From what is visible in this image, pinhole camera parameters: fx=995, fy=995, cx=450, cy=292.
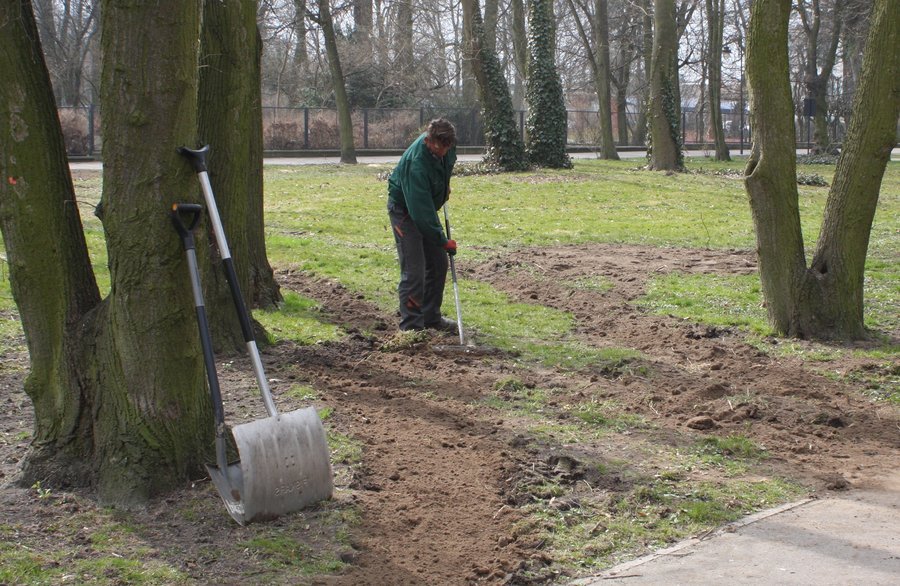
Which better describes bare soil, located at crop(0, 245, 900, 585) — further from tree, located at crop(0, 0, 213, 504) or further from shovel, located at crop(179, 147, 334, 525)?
tree, located at crop(0, 0, 213, 504)

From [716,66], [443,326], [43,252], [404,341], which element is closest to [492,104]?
[716,66]

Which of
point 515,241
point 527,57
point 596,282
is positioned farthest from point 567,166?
point 596,282

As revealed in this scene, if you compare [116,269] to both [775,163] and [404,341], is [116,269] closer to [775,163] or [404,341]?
[404,341]

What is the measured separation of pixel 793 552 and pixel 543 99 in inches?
954

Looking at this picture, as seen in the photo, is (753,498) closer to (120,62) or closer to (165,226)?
(165,226)

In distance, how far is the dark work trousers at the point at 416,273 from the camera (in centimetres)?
893

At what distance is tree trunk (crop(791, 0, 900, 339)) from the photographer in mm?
8383

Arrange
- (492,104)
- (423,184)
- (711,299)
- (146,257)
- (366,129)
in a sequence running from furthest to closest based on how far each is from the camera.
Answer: (366,129) < (492,104) < (711,299) < (423,184) < (146,257)

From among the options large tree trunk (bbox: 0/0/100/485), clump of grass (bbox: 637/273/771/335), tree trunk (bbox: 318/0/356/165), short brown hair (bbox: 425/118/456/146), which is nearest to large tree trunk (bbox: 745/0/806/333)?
clump of grass (bbox: 637/273/771/335)

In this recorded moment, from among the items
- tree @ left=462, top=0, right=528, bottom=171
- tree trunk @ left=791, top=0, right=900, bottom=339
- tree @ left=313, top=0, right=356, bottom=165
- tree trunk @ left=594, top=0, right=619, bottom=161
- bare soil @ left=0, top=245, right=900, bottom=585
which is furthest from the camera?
tree trunk @ left=594, top=0, right=619, bottom=161

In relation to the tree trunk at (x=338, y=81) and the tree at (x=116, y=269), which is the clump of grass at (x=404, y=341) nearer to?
the tree at (x=116, y=269)

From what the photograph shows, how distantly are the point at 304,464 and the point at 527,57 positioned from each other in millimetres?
25662

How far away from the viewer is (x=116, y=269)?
5.00 meters

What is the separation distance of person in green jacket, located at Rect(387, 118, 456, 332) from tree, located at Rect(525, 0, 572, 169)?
730 inches
